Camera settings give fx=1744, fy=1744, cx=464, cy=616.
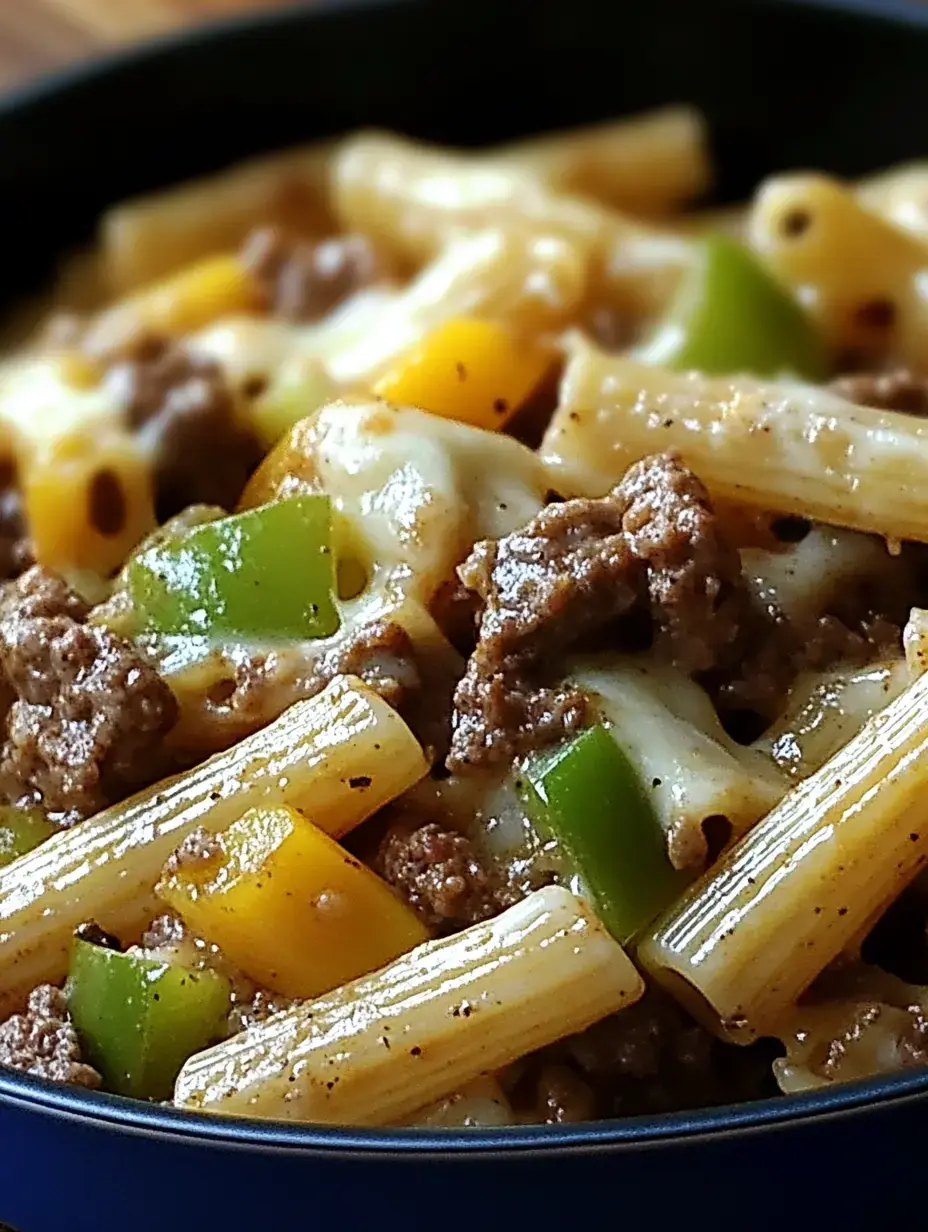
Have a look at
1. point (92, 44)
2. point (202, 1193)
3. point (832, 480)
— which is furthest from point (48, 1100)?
point (92, 44)

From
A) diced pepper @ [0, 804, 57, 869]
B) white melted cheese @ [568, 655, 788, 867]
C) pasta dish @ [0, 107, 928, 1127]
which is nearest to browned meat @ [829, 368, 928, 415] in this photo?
pasta dish @ [0, 107, 928, 1127]

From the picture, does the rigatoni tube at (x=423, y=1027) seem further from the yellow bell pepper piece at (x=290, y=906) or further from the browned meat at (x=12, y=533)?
the browned meat at (x=12, y=533)

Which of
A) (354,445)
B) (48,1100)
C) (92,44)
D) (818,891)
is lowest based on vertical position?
(818,891)

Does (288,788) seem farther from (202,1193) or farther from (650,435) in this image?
(650,435)

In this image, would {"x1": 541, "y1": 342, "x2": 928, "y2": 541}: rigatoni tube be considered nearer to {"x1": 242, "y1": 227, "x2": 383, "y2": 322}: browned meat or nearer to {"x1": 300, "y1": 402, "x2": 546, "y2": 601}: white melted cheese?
{"x1": 300, "y1": 402, "x2": 546, "y2": 601}: white melted cheese

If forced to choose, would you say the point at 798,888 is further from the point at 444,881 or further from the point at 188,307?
the point at 188,307
